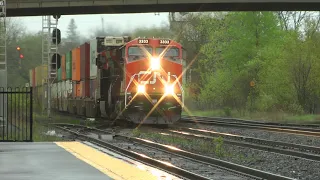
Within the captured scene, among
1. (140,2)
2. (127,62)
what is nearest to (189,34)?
(140,2)

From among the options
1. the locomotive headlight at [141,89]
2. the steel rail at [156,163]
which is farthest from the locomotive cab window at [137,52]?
the steel rail at [156,163]

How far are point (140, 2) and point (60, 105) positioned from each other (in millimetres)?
17188

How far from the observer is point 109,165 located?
40.7 ft

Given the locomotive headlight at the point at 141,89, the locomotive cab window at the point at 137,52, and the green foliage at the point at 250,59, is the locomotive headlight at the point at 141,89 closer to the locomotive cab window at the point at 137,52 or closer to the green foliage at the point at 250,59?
the locomotive cab window at the point at 137,52

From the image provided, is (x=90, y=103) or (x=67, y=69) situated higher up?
(x=67, y=69)

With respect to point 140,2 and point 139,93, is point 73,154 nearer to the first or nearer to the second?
point 139,93

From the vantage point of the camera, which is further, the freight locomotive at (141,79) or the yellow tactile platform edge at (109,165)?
the freight locomotive at (141,79)

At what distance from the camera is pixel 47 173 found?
10781 mm

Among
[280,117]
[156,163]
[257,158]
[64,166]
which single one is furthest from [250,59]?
[64,166]

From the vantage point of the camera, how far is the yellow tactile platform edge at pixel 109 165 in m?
10.8

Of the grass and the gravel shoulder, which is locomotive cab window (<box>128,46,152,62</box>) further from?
the grass

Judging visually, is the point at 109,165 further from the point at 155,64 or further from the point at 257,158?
the point at 155,64

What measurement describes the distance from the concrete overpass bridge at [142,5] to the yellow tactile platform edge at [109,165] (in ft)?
62.3

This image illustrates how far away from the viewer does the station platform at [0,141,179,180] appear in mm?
10516
